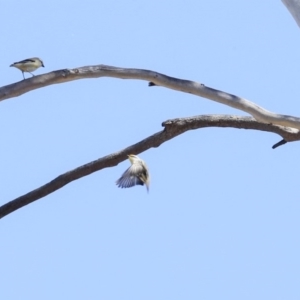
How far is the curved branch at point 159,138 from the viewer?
8.67 meters

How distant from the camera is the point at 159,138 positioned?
345 inches

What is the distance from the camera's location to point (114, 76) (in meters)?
8.08

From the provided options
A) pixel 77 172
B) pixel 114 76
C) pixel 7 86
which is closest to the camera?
pixel 7 86

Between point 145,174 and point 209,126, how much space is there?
2.26ft

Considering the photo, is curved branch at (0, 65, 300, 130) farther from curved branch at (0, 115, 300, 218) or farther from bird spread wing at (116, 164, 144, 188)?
bird spread wing at (116, 164, 144, 188)

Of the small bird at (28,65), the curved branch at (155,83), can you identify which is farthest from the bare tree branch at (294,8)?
the small bird at (28,65)

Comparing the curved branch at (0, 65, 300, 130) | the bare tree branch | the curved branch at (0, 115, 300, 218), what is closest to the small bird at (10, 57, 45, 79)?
the curved branch at (0, 115, 300, 218)

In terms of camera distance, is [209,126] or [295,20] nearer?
[295,20]

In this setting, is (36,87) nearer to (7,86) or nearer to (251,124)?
(7,86)

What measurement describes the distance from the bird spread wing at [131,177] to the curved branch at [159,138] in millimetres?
306

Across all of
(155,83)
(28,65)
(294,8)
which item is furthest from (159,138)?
(294,8)

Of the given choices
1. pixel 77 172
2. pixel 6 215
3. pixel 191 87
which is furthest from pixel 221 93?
pixel 6 215

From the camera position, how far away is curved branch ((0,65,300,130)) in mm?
7691

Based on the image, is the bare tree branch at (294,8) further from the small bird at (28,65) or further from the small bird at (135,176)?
the small bird at (28,65)
